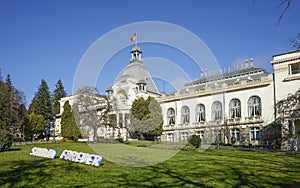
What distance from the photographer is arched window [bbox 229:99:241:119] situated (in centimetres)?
3992

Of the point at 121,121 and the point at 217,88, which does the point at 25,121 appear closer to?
the point at 121,121

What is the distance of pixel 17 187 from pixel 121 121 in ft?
99.4

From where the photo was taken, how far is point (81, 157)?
1425 centimetres

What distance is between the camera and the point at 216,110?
42.1 m

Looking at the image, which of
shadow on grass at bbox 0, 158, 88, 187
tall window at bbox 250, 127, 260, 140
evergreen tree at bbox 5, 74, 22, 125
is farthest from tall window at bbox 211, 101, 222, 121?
evergreen tree at bbox 5, 74, 22, 125

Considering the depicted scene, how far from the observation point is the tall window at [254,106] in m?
37.9

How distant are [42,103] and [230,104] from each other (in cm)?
4614

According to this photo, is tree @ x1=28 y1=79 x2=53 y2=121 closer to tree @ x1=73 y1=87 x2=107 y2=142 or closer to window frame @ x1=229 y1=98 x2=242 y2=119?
tree @ x1=73 y1=87 x2=107 y2=142

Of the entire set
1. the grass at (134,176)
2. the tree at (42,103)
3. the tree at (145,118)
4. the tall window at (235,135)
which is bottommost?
the grass at (134,176)

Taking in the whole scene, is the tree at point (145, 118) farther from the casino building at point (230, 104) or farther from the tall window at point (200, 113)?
the tall window at point (200, 113)

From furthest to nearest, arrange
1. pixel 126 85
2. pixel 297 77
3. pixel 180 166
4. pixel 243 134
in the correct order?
pixel 126 85 < pixel 243 134 < pixel 297 77 < pixel 180 166

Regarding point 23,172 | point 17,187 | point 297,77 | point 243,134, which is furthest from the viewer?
point 243,134

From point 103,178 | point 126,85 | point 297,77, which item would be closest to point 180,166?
point 103,178

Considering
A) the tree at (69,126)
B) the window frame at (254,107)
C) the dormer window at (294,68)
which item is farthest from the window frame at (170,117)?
the dormer window at (294,68)
